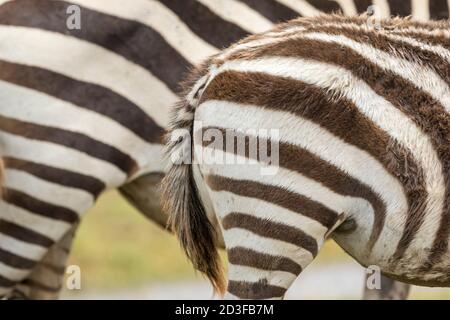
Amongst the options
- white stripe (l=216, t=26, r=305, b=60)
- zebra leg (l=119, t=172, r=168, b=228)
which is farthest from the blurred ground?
white stripe (l=216, t=26, r=305, b=60)

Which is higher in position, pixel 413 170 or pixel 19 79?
pixel 19 79

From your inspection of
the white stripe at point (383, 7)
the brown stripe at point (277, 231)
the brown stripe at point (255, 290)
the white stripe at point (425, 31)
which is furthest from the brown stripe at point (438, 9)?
the brown stripe at point (255, 290)

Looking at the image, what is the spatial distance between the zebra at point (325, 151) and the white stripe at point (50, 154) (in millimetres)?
1602

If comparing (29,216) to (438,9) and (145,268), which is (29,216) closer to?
(438,9)

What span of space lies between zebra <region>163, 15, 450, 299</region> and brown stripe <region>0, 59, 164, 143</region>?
160 centimetres

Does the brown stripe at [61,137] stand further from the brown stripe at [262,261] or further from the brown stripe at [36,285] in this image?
the brown stripe at [262,261]

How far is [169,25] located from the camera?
216 inches

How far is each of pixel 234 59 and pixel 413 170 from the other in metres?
0.88

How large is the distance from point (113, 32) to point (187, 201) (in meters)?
1.71

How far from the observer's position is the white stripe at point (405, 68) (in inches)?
149

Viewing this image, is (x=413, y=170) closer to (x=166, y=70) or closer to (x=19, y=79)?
(x=166, y=70)

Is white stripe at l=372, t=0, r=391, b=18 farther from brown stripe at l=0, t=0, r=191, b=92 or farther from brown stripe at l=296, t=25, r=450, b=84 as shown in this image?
brown stripe at l=296, t=25, r=450, b=84
